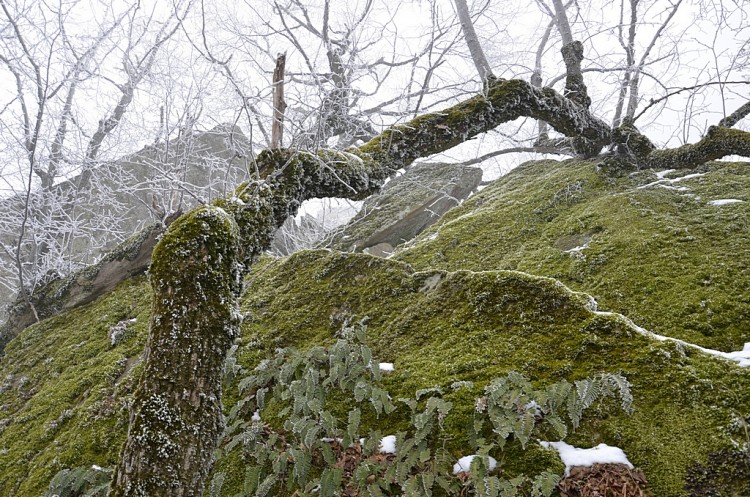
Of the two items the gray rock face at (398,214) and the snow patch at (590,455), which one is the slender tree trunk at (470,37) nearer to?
the gray rock face at (398,214)

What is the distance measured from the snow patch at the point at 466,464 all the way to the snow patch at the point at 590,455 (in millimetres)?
304

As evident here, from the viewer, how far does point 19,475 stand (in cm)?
343

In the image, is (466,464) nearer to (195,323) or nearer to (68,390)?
(195,323)

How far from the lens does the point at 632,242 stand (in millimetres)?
4488

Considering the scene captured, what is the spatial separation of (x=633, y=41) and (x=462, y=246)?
5704 mm

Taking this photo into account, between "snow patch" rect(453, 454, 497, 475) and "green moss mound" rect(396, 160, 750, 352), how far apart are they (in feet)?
6.56

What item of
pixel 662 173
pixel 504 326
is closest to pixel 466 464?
pixel 504 326

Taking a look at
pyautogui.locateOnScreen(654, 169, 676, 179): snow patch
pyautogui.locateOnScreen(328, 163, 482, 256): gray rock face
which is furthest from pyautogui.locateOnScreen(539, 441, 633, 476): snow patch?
pyautogui.locateOnScreen(328, 163, 482, 256): gray rock face

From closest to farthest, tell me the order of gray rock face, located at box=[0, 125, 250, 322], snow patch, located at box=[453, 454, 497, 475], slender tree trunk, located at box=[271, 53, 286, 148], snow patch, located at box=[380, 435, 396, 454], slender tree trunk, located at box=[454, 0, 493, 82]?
1. snow patch, located at box=[453, 454, 497, 475]
2. snow patch, located at box=[380, 435, 396, 454]
3. slender tree trunk, located at box=[271, 53, 286, 148]
4. gray rock face, located at box=[0, 125, 250, 322]
5. slender tree trunk, located at box=[454, 0, 493, 82]

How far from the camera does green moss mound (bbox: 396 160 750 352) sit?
3523 millimetres

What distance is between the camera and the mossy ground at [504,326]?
238cm

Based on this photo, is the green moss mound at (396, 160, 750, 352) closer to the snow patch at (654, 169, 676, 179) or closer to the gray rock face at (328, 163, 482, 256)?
the snow patch at (654, 169, 676, 179)

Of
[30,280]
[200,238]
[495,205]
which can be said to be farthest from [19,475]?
[495,205]

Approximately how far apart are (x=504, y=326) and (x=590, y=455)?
1.11 m
